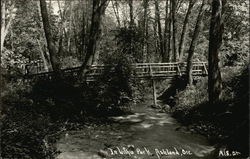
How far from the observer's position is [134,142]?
452 inches

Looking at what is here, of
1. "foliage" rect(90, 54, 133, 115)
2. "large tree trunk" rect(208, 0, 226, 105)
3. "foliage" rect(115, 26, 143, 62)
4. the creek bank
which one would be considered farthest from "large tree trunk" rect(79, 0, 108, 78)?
"foliage" rect(115, 26, 143, 62)

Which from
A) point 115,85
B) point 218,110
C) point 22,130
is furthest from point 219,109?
point 22,130

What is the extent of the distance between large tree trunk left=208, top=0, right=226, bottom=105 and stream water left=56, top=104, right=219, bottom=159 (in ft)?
6.80

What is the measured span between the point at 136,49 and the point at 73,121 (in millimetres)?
13294

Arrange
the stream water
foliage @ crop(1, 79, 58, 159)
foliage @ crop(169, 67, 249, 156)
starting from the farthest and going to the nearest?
foliage @ crop(169, 67, 249, 156), the stream water, foliage @ crop(1, 79, 58, 159)

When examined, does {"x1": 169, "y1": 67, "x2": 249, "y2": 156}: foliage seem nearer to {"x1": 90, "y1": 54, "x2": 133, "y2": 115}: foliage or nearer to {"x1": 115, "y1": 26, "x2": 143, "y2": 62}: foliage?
{"x1": 90, "y1": 54, "x2": 133, "y2": 115}: foliage

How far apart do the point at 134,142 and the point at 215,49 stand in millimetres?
5142

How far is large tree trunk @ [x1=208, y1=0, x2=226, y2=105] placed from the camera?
12297 mm

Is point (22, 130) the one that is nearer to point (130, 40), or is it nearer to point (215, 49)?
point (215, 49)

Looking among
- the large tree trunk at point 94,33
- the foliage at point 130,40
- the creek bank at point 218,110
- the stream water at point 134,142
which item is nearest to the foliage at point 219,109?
the creek bank at point 218,110

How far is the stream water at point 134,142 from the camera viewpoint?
1003cm

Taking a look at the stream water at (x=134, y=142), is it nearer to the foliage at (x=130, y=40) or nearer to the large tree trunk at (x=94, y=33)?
the large tree trunk at (x=94, y=33)

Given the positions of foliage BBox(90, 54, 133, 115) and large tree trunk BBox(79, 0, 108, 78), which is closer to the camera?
foliage BBox(90, 54, 133, 115)

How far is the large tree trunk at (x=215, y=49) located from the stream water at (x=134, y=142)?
6.80 ft
